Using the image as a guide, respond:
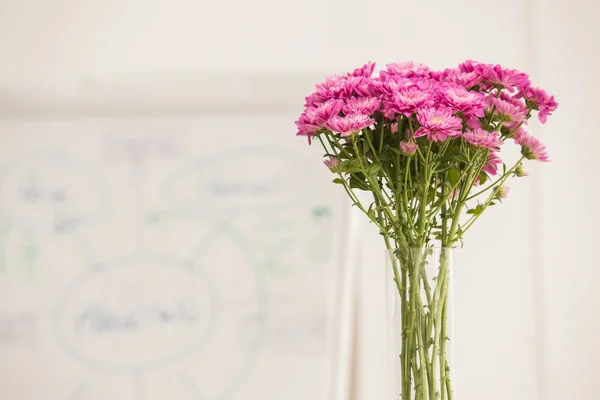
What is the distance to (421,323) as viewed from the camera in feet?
2.70

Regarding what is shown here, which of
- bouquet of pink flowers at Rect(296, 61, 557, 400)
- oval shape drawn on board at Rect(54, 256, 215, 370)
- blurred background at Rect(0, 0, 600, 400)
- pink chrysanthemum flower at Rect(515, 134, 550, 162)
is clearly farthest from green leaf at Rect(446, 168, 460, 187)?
oval shape drawn on board at Rect(54, 256, 215, 370)

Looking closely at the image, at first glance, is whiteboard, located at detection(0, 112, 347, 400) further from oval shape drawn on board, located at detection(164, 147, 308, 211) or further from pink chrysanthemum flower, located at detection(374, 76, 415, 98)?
pink chrysanthemum flower, located at detection(374, 76, 415, 98)

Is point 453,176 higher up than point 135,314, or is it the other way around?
point 453,176

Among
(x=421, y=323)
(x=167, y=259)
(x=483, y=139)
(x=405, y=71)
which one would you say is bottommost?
(x=421, y=323)

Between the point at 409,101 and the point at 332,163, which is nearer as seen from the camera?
the point at 409,101

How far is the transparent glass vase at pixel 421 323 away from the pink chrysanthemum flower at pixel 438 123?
0.17 metres

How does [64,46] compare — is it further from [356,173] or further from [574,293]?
[574,293]

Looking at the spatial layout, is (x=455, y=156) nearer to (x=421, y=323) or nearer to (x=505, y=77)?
(x=505, y=77)

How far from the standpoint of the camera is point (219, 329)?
46.9 inches

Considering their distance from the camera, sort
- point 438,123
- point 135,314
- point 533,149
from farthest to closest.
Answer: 1. point 135,314
2. point 533,149
3. point 438,123

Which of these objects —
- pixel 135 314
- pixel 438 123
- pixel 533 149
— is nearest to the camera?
pixel 438 123

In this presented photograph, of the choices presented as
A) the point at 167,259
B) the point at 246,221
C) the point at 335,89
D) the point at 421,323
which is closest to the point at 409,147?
the point at 335,89

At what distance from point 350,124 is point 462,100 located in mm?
136

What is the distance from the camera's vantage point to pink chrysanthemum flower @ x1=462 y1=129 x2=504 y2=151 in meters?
0.77
